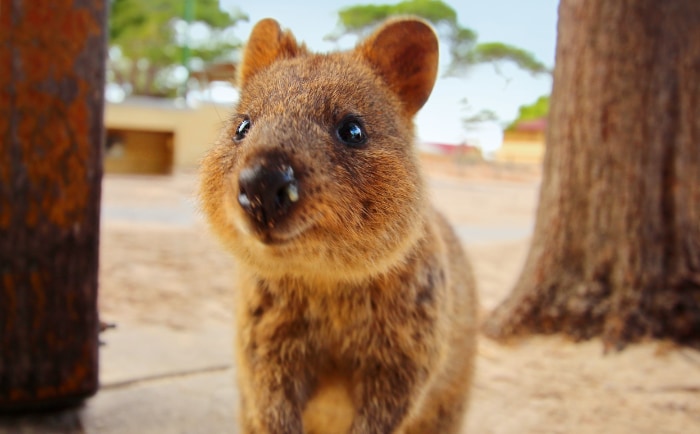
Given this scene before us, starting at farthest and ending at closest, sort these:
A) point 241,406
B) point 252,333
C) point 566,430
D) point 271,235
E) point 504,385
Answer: point 504,385 → point 566,430 → point 241,406 → point 252,333 → point 271,235

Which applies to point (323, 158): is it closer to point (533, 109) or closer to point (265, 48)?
point (265, 48)

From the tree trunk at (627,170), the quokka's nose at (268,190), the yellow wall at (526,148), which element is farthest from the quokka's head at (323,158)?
the yellow wall at (526,148)

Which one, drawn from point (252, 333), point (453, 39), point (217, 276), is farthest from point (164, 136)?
point (252, 333)

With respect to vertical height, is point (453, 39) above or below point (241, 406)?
above

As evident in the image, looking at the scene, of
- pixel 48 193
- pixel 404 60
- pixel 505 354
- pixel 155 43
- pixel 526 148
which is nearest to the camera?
pixel 404 60

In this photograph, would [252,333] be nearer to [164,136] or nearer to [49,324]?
[49,324]

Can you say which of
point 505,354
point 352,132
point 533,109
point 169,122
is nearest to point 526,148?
point 169,122

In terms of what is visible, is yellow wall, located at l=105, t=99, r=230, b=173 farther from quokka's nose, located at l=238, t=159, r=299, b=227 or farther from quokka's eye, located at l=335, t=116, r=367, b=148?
quokka's nose, located at l=238, t=159, r=299, b=227
